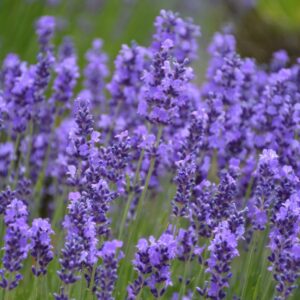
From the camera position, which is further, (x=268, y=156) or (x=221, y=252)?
(x=268, y=156)

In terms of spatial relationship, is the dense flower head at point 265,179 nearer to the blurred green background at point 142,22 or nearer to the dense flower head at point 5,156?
the dense flower head at point 5,156

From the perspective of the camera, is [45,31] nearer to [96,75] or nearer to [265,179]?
[96,75]

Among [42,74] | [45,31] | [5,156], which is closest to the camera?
[42,74]

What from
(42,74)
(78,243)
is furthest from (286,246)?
(42,74)

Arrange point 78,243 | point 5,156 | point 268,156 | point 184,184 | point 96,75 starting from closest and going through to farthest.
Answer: point 78,243 → point 184,184 → point 268,156 → point 5,156 → point 96,75

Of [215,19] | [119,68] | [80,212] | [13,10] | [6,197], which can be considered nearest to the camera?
[80,212]

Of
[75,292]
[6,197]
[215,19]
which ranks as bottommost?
[75,292]

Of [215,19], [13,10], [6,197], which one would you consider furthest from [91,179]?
[215,19]

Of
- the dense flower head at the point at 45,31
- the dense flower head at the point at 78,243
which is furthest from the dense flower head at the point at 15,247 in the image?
the dense flower head at the point at 45,31

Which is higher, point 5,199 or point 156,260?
point 5,199

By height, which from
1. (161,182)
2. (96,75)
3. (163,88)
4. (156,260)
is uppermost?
(96,75)

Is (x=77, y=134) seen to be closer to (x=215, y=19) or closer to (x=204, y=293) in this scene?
(x=204, y=293)
